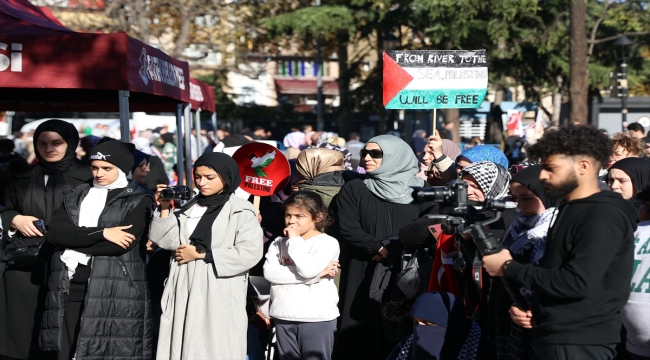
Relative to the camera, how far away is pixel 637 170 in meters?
5.02

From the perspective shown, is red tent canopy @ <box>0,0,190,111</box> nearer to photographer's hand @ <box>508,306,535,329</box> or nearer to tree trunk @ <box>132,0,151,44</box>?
photographer's hand @ <box>508,306,535,329</box>

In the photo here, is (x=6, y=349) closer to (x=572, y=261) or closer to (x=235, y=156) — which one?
(x=235, y=156)

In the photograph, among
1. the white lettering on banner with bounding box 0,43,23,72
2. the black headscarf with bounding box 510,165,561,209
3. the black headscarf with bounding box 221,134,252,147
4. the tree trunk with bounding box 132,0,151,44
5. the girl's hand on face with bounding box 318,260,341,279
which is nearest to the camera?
the black headscarf with bounding box 510,165,561,209

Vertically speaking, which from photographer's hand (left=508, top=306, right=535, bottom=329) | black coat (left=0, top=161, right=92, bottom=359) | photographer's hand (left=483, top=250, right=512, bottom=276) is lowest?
black coat (left=0, top=161, right=92, bottom=359)

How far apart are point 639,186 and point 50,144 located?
4.04m

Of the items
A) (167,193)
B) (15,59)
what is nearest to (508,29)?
(15,59)

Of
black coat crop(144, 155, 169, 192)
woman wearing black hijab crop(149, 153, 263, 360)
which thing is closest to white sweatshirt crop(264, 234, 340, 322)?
woman wearing black hijab crop(149, 153, 263, 360)

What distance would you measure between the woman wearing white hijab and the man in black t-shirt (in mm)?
2623

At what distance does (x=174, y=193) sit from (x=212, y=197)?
14.9 inches

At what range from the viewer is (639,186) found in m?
4.98

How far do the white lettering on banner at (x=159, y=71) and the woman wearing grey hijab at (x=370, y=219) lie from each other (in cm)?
195

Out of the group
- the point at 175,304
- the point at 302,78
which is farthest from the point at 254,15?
the point at 302,78

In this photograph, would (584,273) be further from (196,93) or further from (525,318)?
(196,93)

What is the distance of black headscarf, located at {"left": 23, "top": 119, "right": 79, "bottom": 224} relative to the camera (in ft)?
19.0
